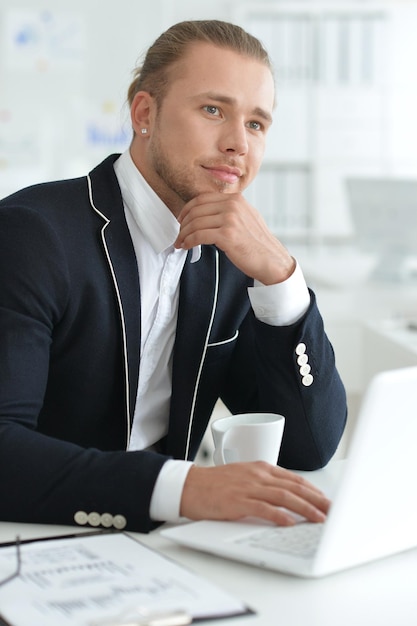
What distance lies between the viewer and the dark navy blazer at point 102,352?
1.28m

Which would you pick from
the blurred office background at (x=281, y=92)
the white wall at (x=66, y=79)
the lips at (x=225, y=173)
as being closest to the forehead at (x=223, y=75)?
the lips at (x=225, y=173)

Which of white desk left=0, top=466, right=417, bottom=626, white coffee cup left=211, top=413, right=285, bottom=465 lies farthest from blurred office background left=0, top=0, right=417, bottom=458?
white desk left=0, top=466, right=417, bottom=626

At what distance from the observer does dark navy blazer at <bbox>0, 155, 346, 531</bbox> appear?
1276 mm

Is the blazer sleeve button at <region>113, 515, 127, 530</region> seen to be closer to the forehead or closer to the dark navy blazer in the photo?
the dark navy blazer

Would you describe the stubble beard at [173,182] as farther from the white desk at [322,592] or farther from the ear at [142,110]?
the white desk at [322,592]

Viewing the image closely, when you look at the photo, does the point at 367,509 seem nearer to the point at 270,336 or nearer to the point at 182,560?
the point at 182,560

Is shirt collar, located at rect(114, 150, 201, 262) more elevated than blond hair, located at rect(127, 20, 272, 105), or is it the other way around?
blond hair, located at rect(127, 20, 272, 105)

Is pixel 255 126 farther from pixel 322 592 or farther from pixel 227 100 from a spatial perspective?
pixel 322 592

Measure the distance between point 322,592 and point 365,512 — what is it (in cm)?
9

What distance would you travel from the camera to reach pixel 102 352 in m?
1.52

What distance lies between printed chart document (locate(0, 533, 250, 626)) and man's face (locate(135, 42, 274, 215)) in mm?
783

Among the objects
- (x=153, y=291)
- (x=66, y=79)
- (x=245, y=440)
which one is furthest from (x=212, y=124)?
(x=66, y=79)

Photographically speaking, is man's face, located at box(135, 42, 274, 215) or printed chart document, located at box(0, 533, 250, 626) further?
man's face, located at box(135, 42, 274, 215)

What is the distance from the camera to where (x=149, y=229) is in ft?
5.32
